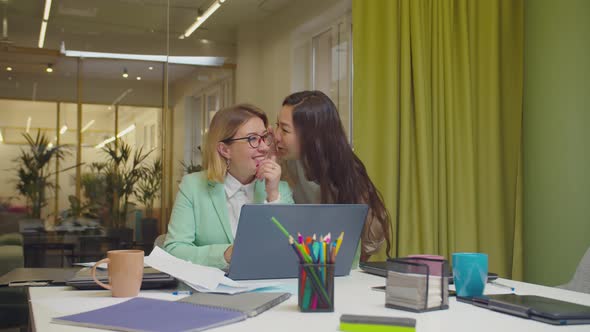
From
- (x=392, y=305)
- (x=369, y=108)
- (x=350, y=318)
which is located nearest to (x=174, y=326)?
(x=350, y=318)

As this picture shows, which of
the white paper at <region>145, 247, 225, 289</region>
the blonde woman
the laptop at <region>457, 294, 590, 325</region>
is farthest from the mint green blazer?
the laptop at <region>457, 294, 590, 325</region>

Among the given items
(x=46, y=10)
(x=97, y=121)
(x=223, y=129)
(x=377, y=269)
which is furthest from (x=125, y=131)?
(x=377, y=269)

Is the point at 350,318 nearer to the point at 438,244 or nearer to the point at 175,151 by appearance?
the point at 438,244

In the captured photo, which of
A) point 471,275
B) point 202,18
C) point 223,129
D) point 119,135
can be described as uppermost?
point 202,18

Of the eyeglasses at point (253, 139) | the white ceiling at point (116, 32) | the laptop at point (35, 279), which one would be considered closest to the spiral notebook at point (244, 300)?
the laptop at point (35, 279)

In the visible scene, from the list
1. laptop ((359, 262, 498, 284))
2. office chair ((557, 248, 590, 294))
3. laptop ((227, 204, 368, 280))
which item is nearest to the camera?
laptop ((227, 204, 368, 280))

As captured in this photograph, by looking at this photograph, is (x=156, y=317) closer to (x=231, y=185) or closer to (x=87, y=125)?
(x=231, y=185)

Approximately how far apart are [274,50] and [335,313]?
10.9ft

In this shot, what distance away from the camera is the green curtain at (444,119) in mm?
3385

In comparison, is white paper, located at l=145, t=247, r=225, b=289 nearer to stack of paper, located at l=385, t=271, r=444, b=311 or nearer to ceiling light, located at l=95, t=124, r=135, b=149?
stack of paper, located at l=385, t=271, r=444, b=311

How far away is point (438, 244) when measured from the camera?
3.47 meters

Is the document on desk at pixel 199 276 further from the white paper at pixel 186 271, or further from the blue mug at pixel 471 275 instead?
the blue mug at pixel 471 275

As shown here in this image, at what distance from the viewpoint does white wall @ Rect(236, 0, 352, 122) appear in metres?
4.30

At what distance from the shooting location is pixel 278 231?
5.38ft
